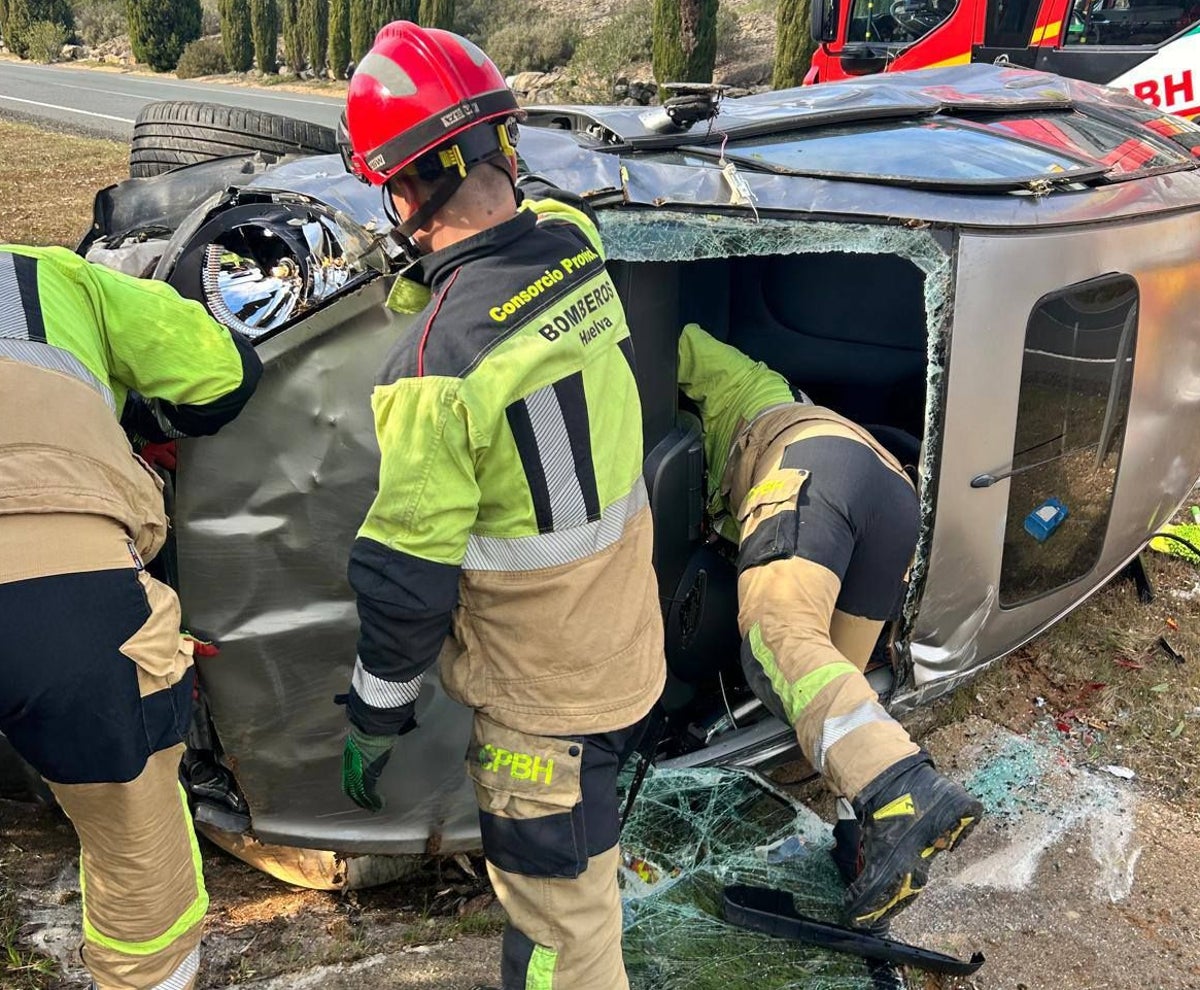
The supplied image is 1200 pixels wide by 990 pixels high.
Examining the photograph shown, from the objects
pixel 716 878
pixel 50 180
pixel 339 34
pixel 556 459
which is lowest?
pixel 716 878

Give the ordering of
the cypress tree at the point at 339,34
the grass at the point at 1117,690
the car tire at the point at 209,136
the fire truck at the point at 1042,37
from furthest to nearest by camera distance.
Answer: the cypress tree at the point at 339,34
the fire truck at the point at 1042,37
the car tire at the point at 209,136
the grass at the point at 1117,690

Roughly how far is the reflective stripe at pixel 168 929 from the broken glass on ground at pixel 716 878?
3.24ft

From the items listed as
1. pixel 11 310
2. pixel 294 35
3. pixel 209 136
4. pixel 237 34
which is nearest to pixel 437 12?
pixel 294 35

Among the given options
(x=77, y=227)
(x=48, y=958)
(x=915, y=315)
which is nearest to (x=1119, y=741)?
(x=915, y=315)

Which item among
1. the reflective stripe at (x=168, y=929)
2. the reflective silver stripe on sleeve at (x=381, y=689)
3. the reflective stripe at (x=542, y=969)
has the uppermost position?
the reflective silver stripe on sleeve at (x=381, y=689)

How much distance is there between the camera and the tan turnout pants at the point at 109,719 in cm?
153

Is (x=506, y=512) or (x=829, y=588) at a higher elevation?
(x=506, y=512)

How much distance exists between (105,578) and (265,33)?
2848cm

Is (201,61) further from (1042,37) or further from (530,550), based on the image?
(530,550)

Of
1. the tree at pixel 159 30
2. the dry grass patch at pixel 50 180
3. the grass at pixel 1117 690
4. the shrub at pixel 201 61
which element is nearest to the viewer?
the grass at pixel 1117 690

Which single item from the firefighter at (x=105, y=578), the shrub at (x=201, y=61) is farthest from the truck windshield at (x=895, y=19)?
the shrub at (x=201, y=61)

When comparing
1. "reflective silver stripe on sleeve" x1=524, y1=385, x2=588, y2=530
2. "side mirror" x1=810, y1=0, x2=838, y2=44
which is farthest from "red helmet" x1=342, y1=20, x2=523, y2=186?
"side mirror" x1=810, y1=0, x2=838, y2=44

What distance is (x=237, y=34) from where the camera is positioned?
26969mm

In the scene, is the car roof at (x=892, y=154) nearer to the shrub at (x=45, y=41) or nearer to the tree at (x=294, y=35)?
the tree at (x=294, y=35)
